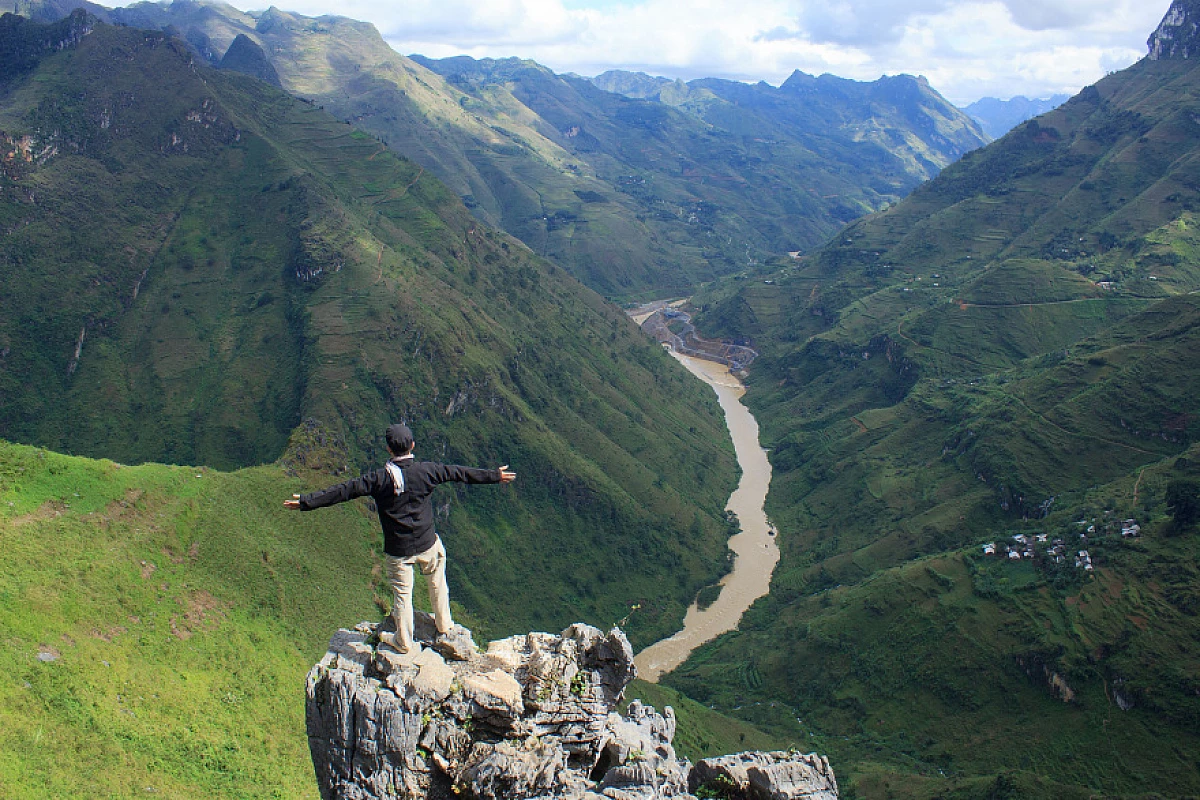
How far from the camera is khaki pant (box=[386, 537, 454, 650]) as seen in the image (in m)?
17.8

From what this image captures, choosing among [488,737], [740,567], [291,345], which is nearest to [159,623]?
[488,737]

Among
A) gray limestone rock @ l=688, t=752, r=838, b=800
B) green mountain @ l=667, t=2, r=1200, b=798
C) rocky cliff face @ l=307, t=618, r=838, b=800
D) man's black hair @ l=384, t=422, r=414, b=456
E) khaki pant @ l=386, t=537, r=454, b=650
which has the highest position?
man's black hair @ l=384, t=422, r=414, b=456

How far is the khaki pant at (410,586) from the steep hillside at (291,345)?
62.4 metres

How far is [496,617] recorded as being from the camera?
88.9 meters

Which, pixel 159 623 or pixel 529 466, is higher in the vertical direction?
pixel 159 623

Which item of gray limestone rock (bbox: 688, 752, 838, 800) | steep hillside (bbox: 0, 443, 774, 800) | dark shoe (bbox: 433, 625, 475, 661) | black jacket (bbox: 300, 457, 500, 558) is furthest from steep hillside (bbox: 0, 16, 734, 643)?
black jacket (bbox: 300, 457, 500, 558)

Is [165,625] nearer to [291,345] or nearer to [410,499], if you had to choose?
[410,499]

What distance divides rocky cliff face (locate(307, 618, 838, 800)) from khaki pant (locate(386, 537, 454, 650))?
697 millimetres

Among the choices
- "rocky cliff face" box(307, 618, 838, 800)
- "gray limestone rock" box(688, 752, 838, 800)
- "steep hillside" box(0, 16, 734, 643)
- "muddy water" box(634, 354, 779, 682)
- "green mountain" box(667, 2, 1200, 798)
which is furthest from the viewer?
"muddy water" box(634, 354, 779, 682)

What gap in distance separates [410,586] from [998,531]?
293ft

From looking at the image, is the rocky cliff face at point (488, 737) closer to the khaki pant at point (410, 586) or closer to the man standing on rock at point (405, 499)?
the khaki pant at point (410, 586)

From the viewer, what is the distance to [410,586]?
18.2m

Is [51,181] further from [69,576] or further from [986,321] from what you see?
[986,321]

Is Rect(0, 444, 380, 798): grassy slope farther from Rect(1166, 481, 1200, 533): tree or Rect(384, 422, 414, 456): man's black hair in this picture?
Rect(1166, 481, 1200, 533): tree
